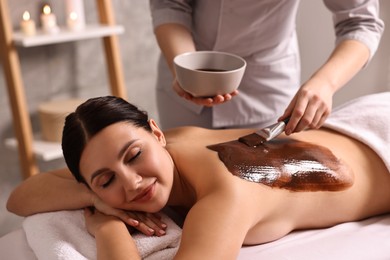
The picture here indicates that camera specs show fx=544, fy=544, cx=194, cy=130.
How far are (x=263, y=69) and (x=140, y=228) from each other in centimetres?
79

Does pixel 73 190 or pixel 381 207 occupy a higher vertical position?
pixel 73 190

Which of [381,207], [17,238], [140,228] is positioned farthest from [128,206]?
[381,207]

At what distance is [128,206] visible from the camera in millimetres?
1328

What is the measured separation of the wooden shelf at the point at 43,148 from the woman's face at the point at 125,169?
1.28 m

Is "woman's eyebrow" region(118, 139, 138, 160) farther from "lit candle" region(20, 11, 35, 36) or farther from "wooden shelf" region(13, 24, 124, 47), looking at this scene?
"lit candle" region(20, 11, 35, 36)

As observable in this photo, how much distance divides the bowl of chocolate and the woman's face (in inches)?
7.2

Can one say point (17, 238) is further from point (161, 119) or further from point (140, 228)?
point (161, 119)

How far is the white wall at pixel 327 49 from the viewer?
280 cm

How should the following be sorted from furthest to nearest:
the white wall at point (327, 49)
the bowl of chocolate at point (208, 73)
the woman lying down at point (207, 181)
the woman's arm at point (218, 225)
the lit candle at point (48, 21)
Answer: the white wall at point (327, 49), the lit candle at point (48, 21), the bowl of chocolate at point (208, 73), the woman lying down at point (207, 181), the woman's arm at point (218, 225)

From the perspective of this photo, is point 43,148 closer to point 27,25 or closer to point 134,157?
point 27,25

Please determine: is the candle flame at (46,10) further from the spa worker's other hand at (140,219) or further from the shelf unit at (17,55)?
the spa worker's other hand at (140,219)

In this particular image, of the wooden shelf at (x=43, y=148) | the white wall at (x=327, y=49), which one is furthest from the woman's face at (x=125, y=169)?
the white wall at (x=327, y=49)

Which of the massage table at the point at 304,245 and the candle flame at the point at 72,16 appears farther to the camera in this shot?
the candle flame at the point at 72,16

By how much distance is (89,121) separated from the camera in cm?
133
